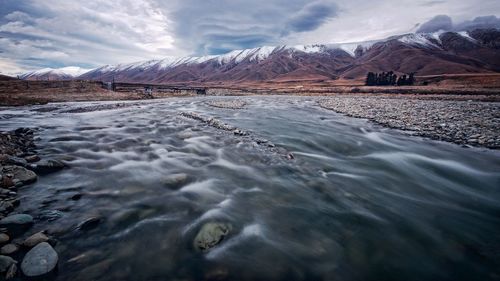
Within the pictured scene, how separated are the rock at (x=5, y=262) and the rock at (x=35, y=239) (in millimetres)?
318

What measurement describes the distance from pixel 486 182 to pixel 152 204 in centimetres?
849

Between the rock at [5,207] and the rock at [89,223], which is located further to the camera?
the rock at [5,207]

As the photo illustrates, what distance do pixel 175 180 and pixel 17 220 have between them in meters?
2.77

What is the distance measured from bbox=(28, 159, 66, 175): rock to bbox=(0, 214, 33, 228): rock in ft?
7.77

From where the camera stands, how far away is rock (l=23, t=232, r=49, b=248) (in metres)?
3.17

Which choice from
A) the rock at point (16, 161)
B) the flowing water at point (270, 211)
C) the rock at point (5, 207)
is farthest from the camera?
the rock at point (16, 161)

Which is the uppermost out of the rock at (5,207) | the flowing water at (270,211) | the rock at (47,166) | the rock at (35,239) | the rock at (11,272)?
the rock at (47,166)

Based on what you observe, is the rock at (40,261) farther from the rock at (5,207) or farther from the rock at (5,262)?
the rock at (5,207)

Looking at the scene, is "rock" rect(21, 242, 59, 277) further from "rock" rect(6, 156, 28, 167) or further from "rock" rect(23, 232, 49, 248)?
"rock" rect(6, 156, 28, 167)

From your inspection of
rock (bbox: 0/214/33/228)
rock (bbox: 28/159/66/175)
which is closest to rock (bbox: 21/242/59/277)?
rock (bbox: 0/214/33/228)

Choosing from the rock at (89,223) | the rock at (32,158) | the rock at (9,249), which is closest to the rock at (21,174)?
the rock at (32,158)

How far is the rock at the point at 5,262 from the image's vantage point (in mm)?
2730

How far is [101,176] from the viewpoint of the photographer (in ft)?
19.2

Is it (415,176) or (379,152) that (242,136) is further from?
(415,176)
